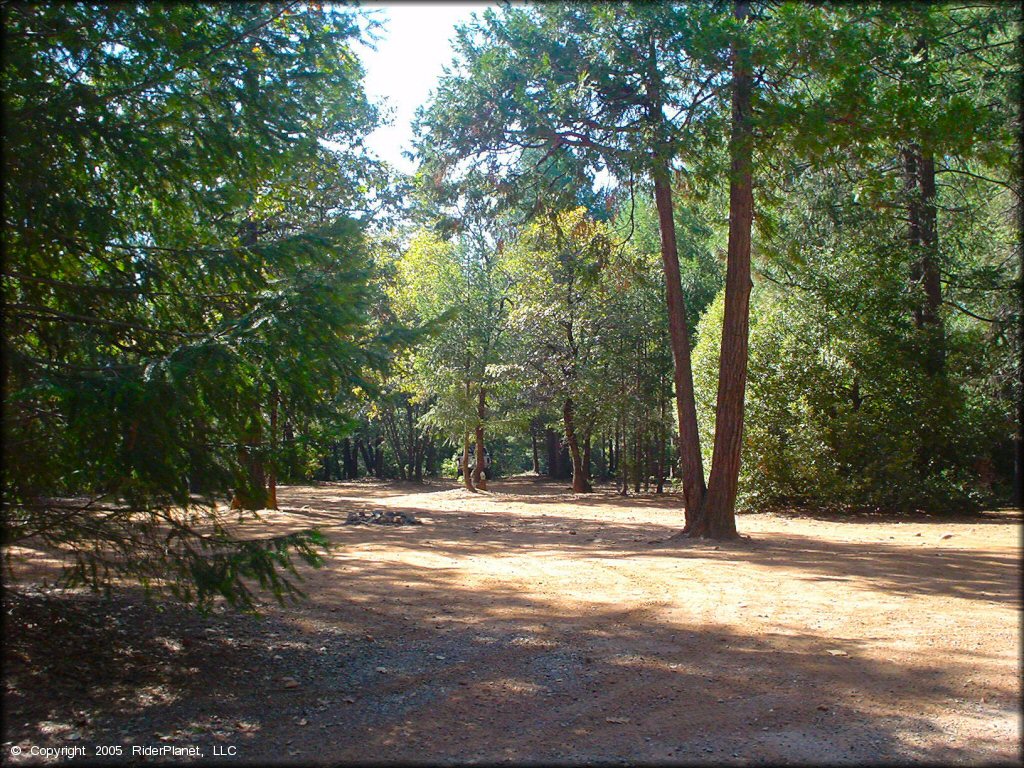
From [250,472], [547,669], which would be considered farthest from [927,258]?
[250,472]

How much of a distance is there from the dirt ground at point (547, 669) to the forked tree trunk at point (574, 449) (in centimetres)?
1802

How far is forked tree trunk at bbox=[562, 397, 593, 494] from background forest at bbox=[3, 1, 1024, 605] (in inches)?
6.0

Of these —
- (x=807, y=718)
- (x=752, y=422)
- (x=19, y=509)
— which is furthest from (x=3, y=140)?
(x=752, y=422)

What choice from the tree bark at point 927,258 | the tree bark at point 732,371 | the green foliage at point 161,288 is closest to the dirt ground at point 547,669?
the green foliage at point 161,288

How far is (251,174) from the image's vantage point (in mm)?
6691

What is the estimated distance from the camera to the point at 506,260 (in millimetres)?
28031

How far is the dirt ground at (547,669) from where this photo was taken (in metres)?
4.36

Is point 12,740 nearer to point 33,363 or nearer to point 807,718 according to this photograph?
point 33,363

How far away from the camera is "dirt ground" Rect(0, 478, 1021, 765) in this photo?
4.36m

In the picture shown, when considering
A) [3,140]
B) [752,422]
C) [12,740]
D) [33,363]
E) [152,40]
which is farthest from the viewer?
[752,422]

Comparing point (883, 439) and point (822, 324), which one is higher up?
point (822, 324)

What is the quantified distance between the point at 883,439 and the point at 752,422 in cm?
304

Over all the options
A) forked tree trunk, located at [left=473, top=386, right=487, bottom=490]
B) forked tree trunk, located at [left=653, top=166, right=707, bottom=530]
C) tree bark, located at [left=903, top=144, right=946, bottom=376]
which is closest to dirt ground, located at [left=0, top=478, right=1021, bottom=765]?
forked tree trunk, located at [left=653, top=166, right=707, bottom=530]

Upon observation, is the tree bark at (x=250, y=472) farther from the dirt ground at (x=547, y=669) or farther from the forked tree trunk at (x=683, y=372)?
the forked tree trunk at (x=683, y=372)
